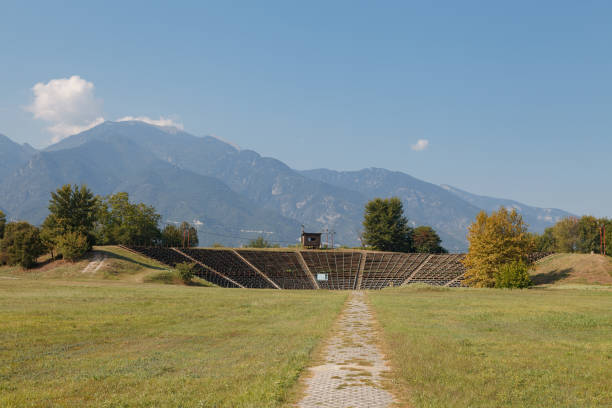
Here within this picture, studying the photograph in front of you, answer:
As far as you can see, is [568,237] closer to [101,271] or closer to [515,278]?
[515,278]

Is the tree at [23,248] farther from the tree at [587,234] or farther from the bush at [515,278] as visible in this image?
the tree at [587,234]

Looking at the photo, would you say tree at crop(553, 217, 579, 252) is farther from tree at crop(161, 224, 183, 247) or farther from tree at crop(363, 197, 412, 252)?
tree at crop(161, 224, 183, 247)

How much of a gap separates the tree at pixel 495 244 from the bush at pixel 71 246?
225 feet

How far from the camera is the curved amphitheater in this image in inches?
3489

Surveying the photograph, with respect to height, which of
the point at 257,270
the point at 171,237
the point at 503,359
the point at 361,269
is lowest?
the point at 257,270

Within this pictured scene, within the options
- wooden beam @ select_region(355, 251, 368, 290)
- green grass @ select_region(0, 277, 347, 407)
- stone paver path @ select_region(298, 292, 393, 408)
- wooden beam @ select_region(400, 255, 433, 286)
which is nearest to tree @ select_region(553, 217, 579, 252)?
wooden beam @ select_region(400, 255, 433, 286)

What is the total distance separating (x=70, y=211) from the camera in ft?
274

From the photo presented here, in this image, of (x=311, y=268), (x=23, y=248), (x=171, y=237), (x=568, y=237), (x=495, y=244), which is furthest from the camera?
(x=568, y=237)

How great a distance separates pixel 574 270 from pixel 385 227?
52697 millimetres

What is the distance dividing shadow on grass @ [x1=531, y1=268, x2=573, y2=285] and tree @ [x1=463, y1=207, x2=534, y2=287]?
59.0 ft

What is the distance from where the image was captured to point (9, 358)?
47.8ft

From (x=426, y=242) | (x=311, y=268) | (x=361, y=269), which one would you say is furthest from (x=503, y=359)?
(x=426, y=242)

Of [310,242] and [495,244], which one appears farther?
[310,242]

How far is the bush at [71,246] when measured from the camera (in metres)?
76.7
